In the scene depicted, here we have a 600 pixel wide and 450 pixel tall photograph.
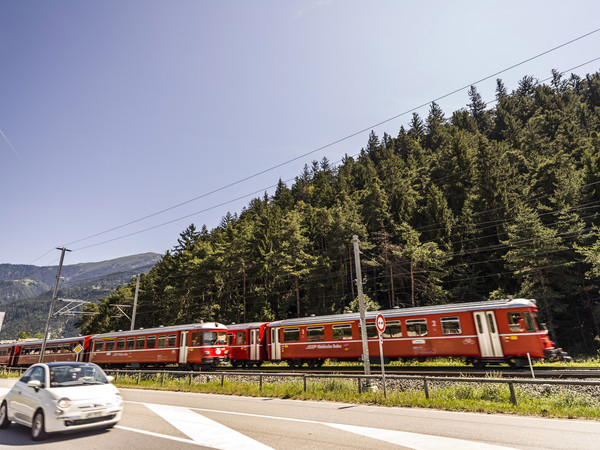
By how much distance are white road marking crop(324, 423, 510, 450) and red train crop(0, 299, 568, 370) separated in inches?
458

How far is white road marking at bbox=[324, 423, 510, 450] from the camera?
567cm

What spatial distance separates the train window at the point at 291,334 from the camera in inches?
869

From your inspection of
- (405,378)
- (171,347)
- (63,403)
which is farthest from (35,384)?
(171,347)

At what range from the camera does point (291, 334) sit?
73.5ft

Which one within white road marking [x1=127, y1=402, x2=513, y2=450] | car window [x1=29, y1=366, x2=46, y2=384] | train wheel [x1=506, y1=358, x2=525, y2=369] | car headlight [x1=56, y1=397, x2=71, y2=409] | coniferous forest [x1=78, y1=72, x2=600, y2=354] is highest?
coniferous forest [x1=78, y1=72, x2=600, y2=354]

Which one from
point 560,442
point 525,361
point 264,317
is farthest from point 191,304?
point 560,442

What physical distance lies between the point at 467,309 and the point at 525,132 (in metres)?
56.2

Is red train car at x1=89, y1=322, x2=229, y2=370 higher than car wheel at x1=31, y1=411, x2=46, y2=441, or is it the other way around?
red train car at x1=89, y1=322, x2=229, y2=370

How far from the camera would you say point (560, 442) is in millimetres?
5824

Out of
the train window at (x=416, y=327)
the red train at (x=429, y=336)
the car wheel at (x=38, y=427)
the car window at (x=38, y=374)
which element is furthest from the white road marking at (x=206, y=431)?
the train window at (x=416, y=327)

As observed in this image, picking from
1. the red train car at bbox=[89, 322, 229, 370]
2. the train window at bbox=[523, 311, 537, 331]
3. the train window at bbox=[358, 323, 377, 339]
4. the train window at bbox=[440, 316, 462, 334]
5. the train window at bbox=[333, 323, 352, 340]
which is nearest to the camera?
the train window at bbox=[523, 311, 537, 331]

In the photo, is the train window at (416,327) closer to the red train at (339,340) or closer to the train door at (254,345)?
the red train at (339,340)

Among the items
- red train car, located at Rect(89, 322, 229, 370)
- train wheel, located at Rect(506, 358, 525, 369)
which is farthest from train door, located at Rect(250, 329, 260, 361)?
train wheel, located at Rect(506, 358, 525, 369)

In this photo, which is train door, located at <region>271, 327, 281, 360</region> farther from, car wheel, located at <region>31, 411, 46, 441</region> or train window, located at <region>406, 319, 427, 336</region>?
car wheel, located at <region>31, 411, 46, 441</region>
